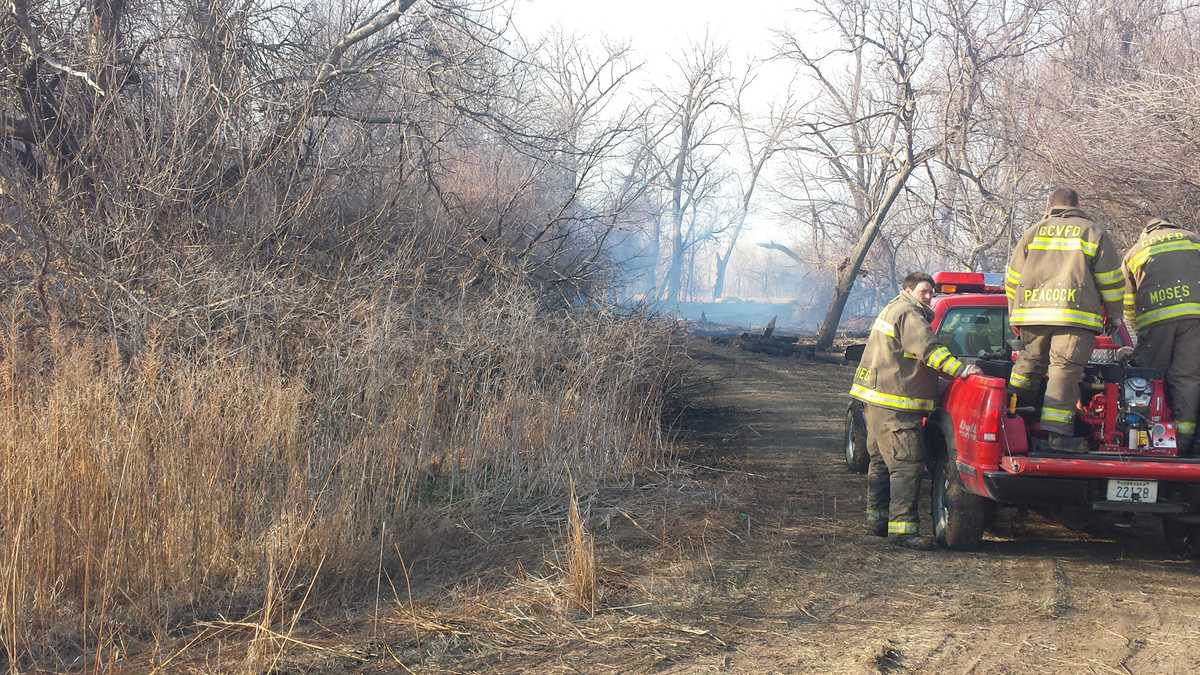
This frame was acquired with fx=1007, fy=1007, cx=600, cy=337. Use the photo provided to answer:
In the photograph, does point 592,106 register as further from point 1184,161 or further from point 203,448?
point 203,448

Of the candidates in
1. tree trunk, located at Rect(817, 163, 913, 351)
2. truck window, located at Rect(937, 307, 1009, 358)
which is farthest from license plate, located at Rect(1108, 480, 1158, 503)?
tree trunk, located at Rect(817, 163, 913, 351)

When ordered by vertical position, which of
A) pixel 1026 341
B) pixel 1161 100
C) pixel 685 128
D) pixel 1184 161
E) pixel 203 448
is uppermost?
pixel 685 128

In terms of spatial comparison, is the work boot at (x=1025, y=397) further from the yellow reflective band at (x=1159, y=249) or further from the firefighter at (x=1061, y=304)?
the yellow reflective band at (x=1159, y=249)

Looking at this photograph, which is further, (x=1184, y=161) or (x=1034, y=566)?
(x=1184, y=161)

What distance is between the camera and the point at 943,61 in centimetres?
2158

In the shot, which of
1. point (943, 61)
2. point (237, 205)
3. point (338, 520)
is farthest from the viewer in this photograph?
point (943, 61)

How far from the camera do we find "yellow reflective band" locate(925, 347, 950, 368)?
604 cm

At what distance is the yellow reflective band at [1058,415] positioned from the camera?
A: 5.66 m

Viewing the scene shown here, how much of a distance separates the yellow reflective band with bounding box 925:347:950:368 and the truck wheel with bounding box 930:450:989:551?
537 millimetres

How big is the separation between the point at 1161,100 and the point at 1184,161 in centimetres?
88

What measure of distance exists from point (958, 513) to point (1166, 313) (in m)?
1.71

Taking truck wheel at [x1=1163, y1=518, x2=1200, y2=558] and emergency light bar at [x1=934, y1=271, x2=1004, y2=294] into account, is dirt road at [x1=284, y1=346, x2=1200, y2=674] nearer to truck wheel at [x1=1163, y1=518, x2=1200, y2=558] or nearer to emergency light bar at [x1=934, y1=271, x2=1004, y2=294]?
truck wheel at [x1=1163, y1=518, x2=1200, y2=558]

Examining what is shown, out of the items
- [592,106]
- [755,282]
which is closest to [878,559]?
[592,106]

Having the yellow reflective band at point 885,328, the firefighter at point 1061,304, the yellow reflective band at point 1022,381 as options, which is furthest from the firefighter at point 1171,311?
the yellow reflective band at point 885,328
